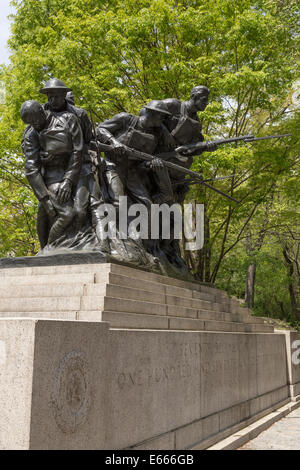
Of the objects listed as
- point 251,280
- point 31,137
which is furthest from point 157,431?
point 251,280

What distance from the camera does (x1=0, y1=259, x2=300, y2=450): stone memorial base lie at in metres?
3.79

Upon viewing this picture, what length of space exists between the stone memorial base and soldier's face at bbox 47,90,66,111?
2.70 metres

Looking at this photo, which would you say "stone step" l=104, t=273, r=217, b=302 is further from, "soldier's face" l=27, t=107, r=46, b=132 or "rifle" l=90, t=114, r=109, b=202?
"soldier's face" l=27, t=107, r=46, b=132

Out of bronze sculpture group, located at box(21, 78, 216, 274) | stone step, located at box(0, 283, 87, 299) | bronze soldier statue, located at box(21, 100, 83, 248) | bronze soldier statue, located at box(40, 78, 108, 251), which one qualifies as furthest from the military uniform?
stone step, located at box(0, 283, 87, 299)

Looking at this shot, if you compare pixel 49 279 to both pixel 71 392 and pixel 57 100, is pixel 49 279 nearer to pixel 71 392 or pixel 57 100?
pixel 71 392

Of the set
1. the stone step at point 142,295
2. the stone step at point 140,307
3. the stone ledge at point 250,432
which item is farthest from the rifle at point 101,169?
the stone ledge at point 250,432

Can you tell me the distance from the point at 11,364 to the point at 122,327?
221cm

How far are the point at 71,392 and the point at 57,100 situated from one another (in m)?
5.41

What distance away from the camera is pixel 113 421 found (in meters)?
5.04

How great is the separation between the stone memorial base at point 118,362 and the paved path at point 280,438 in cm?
38

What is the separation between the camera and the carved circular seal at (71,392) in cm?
397

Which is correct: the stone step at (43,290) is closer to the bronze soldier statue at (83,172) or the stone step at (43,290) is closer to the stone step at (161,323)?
the stone step at (161,323)

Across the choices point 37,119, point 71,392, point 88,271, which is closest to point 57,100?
point 37,119
